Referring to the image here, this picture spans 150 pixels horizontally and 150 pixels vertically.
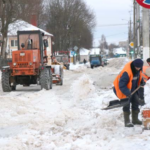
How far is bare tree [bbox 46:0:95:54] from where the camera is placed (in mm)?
76375

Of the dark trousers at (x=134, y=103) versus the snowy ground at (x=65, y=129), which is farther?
the dark trousers at (x=134, y=103)

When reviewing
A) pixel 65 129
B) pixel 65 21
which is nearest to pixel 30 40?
pixel 65 129

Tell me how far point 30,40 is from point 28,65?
1.38m

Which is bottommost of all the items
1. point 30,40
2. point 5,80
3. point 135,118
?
point 135,118

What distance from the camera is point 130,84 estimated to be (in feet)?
27.7

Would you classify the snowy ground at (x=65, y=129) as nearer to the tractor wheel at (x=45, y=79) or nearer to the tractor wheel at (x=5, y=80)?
the tractor wheel at (x=45, y=79)

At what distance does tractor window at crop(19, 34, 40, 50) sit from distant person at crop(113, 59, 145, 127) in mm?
11972

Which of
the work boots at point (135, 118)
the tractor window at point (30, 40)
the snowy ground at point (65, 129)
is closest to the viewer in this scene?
the snowy ground at point (65, 129)

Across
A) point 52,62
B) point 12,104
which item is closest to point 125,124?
point 12,104

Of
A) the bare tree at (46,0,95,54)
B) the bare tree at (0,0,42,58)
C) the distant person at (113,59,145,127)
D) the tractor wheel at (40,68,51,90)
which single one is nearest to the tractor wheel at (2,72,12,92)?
the tractor wheel at (40,68,51,90)

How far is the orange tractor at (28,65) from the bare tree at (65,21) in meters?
56.4

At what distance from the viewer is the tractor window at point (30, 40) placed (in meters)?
20.1

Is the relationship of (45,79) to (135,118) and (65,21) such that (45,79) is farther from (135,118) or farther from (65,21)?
(65,21)

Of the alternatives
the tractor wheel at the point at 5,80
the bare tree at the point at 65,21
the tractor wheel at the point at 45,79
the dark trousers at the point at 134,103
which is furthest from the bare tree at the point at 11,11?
the dark trousers at the point at 134,103
